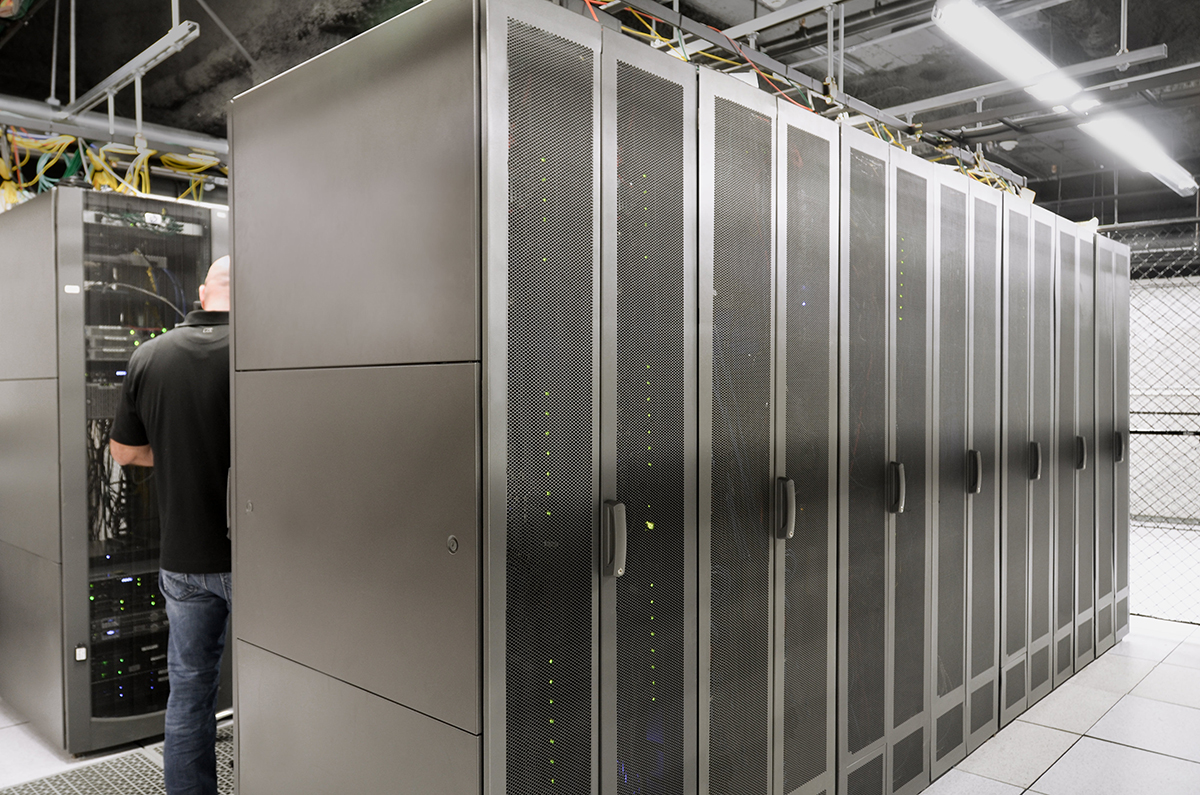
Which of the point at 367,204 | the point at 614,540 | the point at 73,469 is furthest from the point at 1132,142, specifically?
the point at 73,469

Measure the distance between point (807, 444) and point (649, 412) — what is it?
75 centimetres

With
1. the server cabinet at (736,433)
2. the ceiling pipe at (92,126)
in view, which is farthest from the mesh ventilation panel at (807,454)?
the ceiling pipe at (92,126)

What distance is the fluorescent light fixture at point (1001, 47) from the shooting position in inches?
110

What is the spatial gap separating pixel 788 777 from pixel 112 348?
9.92 ft

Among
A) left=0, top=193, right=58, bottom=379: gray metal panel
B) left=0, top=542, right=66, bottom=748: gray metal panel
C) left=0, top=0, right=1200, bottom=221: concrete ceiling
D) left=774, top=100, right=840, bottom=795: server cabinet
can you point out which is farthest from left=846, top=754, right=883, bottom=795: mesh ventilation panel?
left=0, top=193, right=58, bottom=379: gray metal panel

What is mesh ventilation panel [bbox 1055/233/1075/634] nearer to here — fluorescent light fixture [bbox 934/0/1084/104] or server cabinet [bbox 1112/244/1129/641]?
server cabinet [bbox 1112/244/1129/641]

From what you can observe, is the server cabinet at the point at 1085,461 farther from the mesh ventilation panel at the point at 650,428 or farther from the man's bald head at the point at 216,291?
the man's bald head at the point at 216,291

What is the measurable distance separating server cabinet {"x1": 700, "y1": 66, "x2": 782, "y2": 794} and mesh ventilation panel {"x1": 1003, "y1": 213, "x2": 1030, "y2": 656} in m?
1.90

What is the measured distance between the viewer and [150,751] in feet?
10.7

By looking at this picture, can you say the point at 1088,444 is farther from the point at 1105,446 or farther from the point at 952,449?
the point at 952,449

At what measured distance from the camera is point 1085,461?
14.3 ft

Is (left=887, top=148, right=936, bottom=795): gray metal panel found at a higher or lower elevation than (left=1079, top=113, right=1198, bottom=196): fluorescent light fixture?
lower

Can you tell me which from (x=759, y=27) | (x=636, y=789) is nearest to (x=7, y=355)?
(x=636, y=789)

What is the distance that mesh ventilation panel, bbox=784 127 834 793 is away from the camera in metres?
2.35
